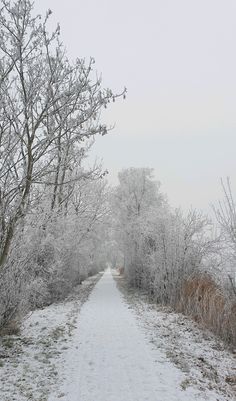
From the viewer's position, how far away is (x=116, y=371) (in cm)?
696

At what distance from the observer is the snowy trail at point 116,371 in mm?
5754

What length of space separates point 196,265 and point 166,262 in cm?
127

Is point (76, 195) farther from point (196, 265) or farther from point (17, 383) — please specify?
point (17, 383)

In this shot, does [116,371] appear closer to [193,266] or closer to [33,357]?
[33,357]

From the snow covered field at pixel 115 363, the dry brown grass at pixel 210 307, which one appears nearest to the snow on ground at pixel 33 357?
the snow covered field at pixel 115 363

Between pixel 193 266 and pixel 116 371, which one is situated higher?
pixel 193 266

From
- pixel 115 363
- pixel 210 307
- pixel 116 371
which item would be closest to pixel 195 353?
pixel 115 363

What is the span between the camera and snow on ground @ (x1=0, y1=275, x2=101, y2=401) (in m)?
6.00

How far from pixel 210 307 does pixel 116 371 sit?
4561 mm

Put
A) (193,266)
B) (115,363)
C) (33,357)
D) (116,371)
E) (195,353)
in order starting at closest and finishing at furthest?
(116,371) → (115,363) → (33,357) → (195,353) → (193,266)

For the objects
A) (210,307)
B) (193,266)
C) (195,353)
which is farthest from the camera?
(193,266)

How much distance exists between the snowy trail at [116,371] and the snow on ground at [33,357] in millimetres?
224

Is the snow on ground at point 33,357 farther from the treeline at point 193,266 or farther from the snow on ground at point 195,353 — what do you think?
the treeline at point 193,266

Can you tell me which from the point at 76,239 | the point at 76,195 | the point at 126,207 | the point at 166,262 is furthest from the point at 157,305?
the point at 126,207
